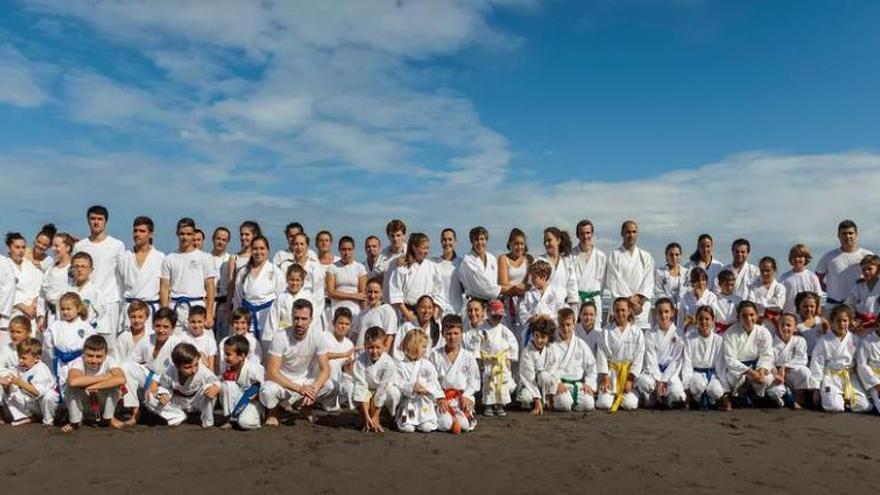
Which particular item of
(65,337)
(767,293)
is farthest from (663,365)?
(65,337)

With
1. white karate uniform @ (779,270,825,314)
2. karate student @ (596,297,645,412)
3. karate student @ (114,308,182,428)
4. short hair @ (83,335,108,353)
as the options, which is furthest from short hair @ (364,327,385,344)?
white karate uniform @ (779,270,825,314)

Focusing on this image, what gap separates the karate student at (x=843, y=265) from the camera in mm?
8391

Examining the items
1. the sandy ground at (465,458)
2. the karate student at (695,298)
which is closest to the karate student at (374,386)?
the sandy ground at (465,458)

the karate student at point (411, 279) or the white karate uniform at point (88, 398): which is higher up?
the karate student at point (411, 279)

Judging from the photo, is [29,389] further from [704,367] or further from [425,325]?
[704,367]

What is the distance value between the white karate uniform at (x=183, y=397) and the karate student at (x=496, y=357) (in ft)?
8.43

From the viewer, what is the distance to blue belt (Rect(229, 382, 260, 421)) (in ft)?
20.3

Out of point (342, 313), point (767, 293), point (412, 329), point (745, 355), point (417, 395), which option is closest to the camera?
point (417, 395)

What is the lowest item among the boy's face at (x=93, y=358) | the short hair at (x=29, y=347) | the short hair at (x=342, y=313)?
the boy's face at (x=93, y=358)

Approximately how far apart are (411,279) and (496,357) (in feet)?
4.44

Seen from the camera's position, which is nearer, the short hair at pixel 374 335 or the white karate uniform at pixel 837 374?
the short hair at pixel 374 335

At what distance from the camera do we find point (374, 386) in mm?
6258

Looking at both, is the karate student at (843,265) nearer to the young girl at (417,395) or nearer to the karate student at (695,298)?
the karate student at (695,298)

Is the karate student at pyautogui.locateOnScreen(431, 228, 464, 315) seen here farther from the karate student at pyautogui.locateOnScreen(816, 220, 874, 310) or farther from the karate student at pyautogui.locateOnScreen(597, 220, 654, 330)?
the karate student at pyautogui.locateOnScreen(816, 220, 874, 310)
